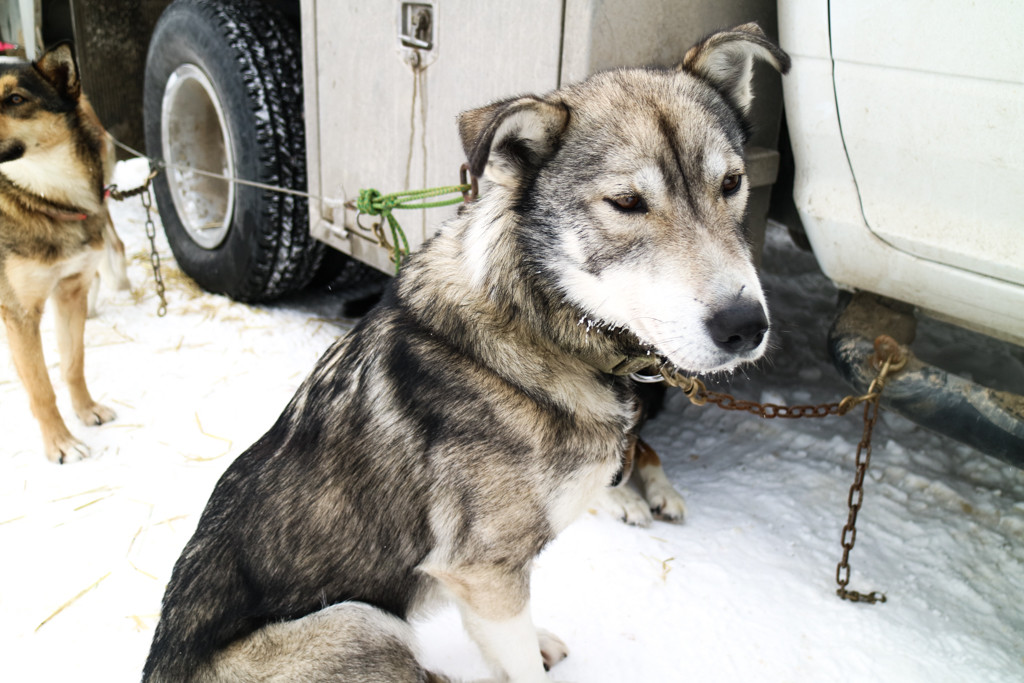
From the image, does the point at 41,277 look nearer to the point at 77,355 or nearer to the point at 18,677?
the point at 77,355

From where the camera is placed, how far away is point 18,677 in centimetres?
222

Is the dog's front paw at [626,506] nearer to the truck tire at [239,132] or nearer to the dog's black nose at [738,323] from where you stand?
the dog's black nose at [738,323]

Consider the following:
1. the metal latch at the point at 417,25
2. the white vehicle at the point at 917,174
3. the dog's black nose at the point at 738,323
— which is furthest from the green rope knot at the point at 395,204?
the dog's black nose at the point at 738,323

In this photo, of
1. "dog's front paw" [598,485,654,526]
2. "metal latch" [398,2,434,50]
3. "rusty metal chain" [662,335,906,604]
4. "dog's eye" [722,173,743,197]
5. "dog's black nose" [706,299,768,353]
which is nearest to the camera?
"dog's black nose" [706,299,768,353]

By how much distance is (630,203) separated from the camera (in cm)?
173

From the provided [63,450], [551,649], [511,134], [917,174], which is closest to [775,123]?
[917,174]

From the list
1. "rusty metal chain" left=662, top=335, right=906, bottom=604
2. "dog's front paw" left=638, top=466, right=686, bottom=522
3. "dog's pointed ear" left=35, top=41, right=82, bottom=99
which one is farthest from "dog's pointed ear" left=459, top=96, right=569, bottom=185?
"dog's pointed ear" left=35, top=41, right=82, bottom=99

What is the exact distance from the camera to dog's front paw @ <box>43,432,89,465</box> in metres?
3.21

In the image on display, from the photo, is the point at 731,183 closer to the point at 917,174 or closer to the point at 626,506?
the point at 917,174

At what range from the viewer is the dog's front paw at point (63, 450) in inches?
126

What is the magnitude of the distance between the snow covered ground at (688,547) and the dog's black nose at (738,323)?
122 centimetres

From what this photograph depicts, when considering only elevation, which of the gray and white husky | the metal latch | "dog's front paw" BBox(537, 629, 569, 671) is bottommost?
"dog's front paw" BBox(537, 629, 569, 671)

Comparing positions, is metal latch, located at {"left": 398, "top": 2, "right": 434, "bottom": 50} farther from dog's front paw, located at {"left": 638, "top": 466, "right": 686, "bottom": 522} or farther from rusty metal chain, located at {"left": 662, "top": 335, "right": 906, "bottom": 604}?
dog's front paw, located at {"left": 638, "top": 466, "right": 686, "bottom": 522}

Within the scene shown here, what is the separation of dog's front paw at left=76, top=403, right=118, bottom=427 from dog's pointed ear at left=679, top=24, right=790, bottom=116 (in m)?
3.09
